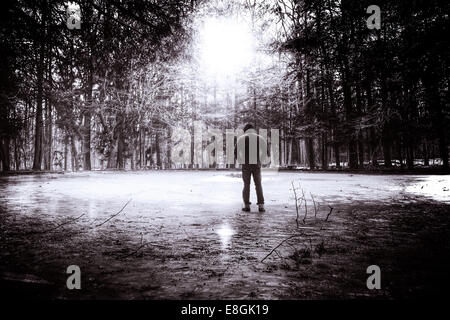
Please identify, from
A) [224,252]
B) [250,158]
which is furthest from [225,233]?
[250,158]

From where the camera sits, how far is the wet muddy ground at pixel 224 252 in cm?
288

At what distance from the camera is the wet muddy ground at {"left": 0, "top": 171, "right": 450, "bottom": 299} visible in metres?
2.88

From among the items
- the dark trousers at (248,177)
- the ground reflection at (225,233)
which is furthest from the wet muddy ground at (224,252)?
the dark trousers at (248,177)

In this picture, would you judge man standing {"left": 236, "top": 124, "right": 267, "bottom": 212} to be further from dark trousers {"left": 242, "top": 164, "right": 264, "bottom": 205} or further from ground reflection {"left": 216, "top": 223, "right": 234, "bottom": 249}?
ground reflection {"left": 216, "top": 223, "right": 234, "bottom": 249}

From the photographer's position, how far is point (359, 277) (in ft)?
10.4

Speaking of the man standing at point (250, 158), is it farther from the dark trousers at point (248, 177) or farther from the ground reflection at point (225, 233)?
the ground reflection at point (225, 233)

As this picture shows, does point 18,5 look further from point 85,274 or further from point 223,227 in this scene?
point 223,227

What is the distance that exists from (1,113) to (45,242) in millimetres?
20166

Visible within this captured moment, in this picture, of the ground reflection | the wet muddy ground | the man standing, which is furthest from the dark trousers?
the ground reflection

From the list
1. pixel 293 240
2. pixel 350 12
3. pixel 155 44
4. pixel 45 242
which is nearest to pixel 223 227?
pixel 293 240

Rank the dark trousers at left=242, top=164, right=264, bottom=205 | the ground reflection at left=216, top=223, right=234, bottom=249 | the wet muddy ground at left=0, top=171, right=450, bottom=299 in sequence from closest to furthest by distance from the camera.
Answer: the wet muddy ground at left=0, top=171, right=450, bottom=299, the ground reflection at left=216, top=223, right=234, bottom=249, the dark trousers at left=242, top=164, right=264, bottom=205

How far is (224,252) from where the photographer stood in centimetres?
410

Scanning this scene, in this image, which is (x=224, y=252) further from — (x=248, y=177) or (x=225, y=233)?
(x=248, y=177)

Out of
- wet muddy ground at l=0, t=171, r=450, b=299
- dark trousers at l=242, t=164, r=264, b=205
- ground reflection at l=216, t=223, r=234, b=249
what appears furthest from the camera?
dark trousers at l=242, t=164, r=264, b=205
